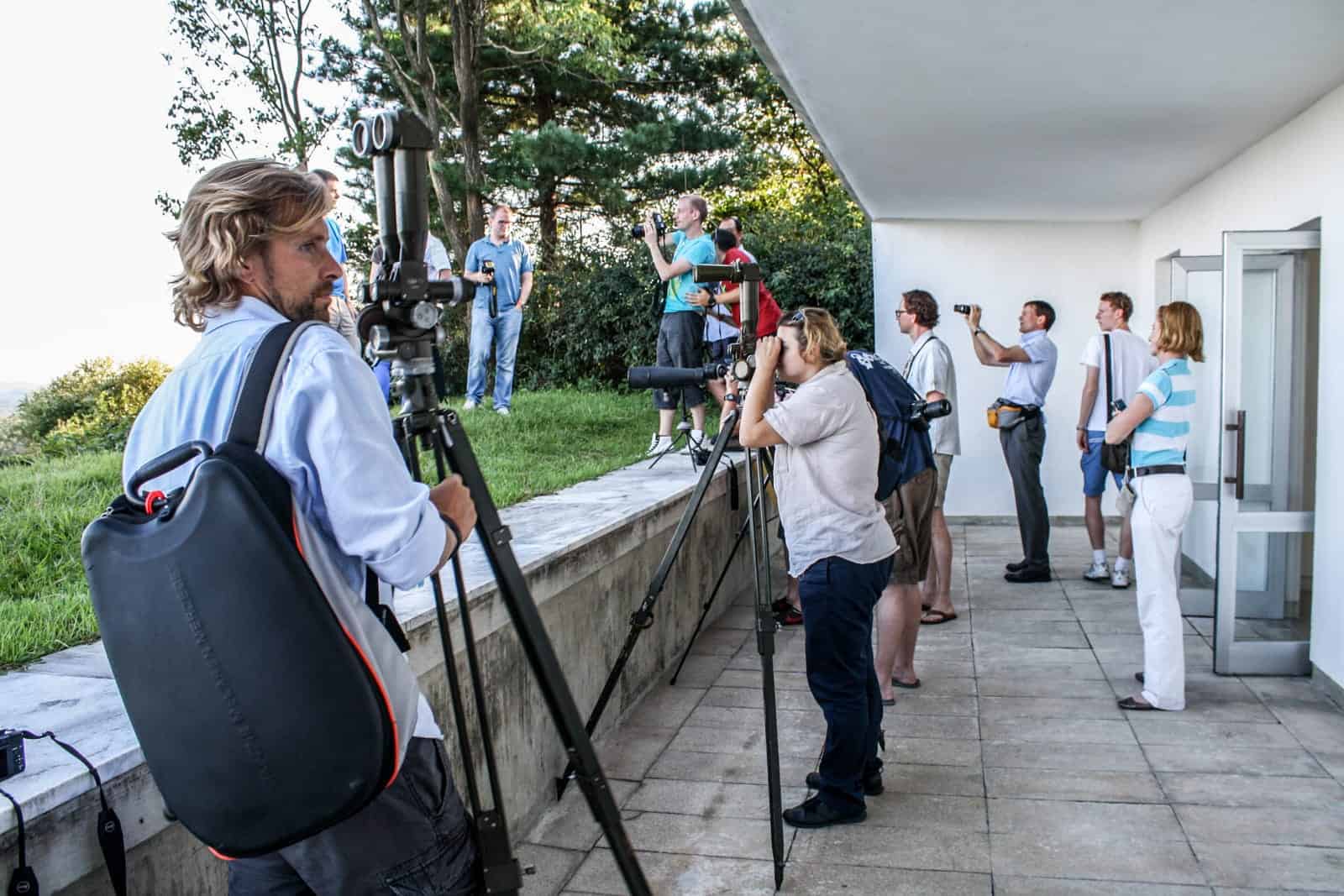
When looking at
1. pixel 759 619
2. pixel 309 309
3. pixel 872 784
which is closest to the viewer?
pixel 309 309

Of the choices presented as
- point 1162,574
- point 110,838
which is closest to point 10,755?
point 110,838

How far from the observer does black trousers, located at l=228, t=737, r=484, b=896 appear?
1448 mm

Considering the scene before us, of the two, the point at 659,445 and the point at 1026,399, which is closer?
the point at 1026,399

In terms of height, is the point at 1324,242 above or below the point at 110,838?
above

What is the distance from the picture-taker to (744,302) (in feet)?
11.7

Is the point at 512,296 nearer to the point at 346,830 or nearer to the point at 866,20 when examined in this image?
the point at 866,20

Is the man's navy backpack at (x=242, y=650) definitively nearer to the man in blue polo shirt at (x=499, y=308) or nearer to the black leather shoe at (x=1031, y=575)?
the black leather shoe at (x=1031, y=575)

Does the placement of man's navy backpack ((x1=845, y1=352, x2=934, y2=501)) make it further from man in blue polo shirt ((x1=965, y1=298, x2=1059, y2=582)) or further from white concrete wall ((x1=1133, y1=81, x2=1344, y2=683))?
man in blue polo shirt ((x1=965, y1=298, x2=1059, y2=582))

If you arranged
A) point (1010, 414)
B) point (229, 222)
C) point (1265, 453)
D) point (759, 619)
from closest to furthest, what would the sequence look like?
point (229, 222), point (759, 619), point (1265, 453), point (1010, 414)

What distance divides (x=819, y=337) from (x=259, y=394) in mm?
2330

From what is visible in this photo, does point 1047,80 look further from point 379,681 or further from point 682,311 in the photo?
point 379,681

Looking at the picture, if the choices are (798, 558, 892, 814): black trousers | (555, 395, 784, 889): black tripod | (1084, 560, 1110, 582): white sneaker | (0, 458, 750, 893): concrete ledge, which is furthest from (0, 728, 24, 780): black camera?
(1084, 560, 1110, 582): white sneaker

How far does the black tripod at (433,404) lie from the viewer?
1.65 metres

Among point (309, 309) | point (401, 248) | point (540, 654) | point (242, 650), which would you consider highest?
point (401, 248)
